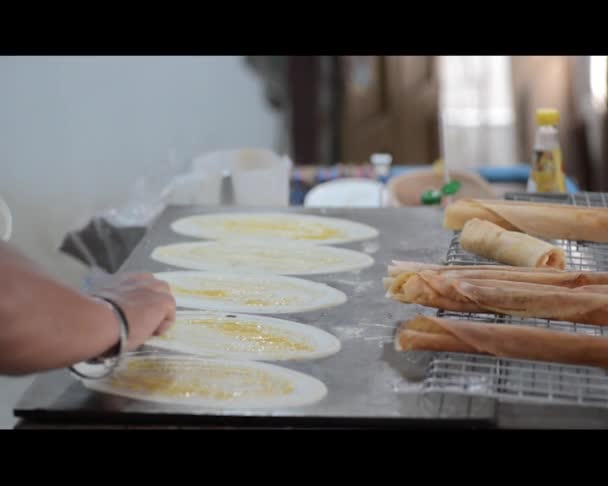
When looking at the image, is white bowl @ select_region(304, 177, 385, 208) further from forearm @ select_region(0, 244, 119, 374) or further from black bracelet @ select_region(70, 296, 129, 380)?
forearm @ select_region(0, 244, 119, 374)

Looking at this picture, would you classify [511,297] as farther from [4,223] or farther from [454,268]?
[4,223]

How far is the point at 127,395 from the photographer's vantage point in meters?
1.36

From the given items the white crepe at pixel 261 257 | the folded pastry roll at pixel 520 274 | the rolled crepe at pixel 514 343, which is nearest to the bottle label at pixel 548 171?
the white crepe at pixel 261 257

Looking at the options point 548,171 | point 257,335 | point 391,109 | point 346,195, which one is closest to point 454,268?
point 257,335

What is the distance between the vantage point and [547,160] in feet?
8.04

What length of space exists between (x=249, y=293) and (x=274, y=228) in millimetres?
430

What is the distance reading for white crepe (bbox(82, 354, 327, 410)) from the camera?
134 cm

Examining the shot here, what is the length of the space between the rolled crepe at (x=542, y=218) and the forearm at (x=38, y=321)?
1029mm

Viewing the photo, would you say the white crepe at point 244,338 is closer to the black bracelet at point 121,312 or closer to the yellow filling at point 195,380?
the yellow filling at point 195,380

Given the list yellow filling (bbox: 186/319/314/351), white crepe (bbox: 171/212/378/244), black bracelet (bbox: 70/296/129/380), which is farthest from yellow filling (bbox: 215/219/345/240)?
black bracelet (bbox: 70/296/129/380)

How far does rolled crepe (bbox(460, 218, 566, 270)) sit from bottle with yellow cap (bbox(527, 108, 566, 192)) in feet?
1.96
